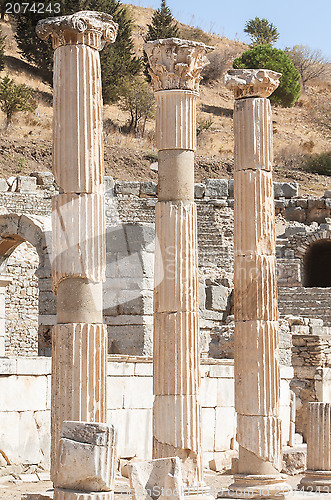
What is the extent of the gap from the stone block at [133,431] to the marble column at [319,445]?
269cm

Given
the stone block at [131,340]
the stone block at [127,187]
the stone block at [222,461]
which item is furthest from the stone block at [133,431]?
the stone block at [127,187]

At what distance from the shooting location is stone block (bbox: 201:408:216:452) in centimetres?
1609

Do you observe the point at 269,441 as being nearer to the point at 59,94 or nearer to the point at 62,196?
the point at 62,196

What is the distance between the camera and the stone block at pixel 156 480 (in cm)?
1015

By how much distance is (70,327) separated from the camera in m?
10.9

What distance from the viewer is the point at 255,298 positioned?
13.8 metres

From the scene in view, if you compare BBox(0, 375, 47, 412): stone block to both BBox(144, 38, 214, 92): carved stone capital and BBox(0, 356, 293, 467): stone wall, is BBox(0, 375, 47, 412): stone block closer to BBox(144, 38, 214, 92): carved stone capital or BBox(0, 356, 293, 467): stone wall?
BBox(0, 356, 293, 467): stone wall

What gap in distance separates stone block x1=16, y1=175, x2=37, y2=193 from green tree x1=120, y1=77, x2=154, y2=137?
13781 mm

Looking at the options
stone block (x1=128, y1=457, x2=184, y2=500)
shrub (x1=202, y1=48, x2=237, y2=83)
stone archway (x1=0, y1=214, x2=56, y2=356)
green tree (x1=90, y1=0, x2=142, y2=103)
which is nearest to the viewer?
stone block (x1=128, y1=457, x2=184, y2=500)

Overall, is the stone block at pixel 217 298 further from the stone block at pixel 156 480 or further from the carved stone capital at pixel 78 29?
the stone block at pixel 156 480

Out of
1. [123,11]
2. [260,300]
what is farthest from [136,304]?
[123,11]

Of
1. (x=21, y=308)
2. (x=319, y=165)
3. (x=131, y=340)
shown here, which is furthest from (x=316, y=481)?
(x=319, y=165)

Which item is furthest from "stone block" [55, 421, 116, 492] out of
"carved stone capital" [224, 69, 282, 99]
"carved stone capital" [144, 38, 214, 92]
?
"carved stone capital" [224, 69, 282, 99]

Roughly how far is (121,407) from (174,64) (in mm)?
5296
